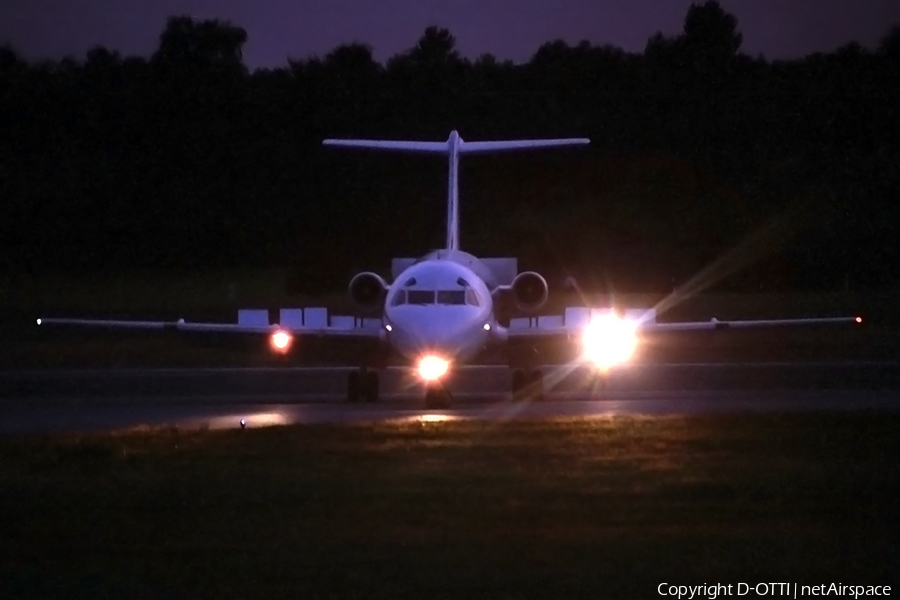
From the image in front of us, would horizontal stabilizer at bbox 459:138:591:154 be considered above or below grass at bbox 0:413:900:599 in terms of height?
above

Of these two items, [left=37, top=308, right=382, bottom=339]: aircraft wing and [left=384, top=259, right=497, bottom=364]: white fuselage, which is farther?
[left=37, top=308, right=382, bottom=339]: aircraft wing

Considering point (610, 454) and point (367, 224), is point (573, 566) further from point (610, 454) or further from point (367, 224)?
point (367, 224)

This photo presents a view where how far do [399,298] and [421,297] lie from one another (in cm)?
43

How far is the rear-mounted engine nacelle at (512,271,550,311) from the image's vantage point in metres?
24.8

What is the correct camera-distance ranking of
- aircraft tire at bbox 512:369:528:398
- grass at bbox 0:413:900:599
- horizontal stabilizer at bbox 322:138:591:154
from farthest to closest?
1. horizontal stabilizer at bbox 322:138:591:154
2. aircraft tire at bbox 512:369:528:398
3. grass at bbox 0:413:900:599

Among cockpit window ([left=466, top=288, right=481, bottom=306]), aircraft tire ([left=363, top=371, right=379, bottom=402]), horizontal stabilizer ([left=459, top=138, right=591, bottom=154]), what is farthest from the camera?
horizontal stabilizer ([left=459, top=138, right=591, bottom=154])

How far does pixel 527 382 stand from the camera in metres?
23.6

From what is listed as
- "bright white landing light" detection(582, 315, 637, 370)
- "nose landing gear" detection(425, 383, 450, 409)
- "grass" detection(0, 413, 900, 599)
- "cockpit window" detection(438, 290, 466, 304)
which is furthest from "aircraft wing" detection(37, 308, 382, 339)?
"grass" detection(0, 413, 900, 599)

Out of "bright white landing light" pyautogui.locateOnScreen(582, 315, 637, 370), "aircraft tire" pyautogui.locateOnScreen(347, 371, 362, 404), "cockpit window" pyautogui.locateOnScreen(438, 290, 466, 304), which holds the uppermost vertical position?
"cockpit window" pyautogui.locateOnScreen(438, 290, 466, 304)

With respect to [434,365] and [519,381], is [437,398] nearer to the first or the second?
[434,365]

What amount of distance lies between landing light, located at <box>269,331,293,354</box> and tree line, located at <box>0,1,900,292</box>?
20716 millimetres

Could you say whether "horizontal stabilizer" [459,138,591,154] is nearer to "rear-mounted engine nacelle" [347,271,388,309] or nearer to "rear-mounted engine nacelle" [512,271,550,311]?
"rear-mounted engine nacelle" [512,271,550,311]

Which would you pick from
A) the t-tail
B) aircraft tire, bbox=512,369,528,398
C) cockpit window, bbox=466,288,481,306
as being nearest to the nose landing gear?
cockpit window, bbox=466,288,481,306

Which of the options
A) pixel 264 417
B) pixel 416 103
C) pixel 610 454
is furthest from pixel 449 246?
pixel 416 103
